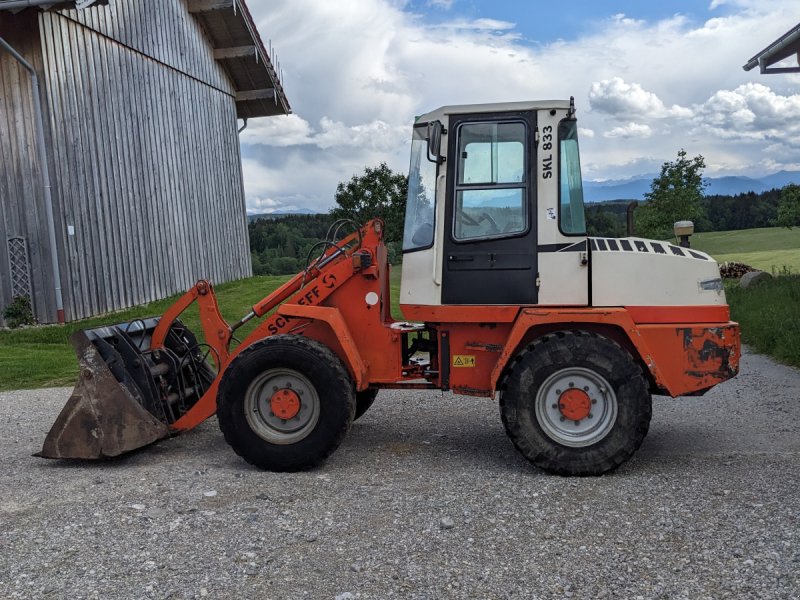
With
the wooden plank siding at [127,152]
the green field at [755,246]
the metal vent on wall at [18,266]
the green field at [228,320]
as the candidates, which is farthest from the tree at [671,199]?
the metal vent on wall at [18,266]

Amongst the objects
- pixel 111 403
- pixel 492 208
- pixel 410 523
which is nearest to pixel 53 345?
pixel 111 403

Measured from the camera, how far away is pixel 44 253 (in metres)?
14.0

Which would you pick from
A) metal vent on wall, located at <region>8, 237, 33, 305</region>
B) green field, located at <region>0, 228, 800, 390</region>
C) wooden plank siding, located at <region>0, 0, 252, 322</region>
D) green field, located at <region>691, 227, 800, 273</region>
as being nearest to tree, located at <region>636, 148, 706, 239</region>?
green field, located at <region>691, 227, 800, 273</region>

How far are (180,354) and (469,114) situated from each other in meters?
3.71

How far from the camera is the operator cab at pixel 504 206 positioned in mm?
5836

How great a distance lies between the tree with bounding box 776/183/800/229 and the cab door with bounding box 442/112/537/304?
21566 millimetres

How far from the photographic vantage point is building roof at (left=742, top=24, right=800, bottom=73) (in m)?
16.0

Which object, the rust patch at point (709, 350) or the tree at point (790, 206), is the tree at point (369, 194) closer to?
the tree at point (790, 206)

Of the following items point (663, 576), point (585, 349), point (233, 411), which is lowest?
point (663, 576)

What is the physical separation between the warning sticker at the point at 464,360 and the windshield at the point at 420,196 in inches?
36.5

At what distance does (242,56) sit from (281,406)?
18.4 metres

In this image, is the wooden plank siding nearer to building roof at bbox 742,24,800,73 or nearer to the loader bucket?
the loader bucket

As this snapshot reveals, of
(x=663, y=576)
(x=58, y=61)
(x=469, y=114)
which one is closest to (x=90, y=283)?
(x=58, y=61)

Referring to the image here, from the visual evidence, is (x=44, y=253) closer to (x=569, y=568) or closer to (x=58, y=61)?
(x=58, y=61)
